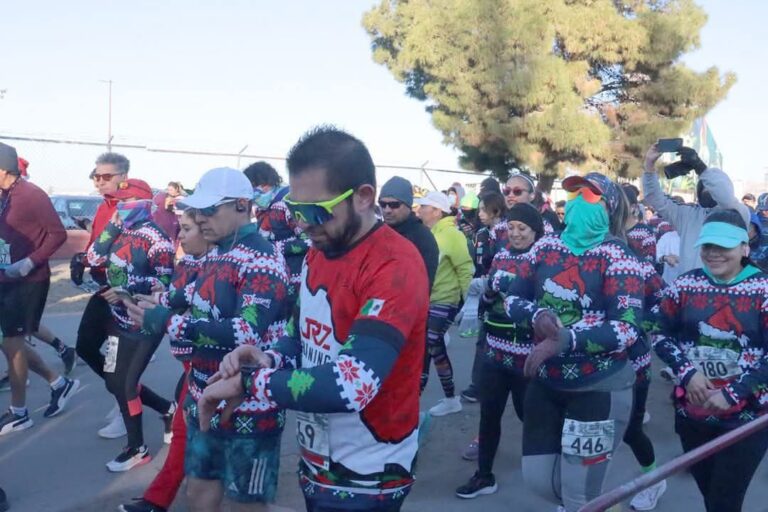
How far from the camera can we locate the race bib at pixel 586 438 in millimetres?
3418

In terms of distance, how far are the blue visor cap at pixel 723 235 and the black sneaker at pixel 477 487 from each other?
86.3 inches

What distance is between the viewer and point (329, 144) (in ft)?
7.29

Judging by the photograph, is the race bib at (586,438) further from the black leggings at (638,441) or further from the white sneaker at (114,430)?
the white sneaker at (114,430)

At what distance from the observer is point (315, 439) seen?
2.33 m

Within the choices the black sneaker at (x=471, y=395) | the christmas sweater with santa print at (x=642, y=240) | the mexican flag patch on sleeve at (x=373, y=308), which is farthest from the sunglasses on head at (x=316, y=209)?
the christmas sweater with santa print at (x=642, y=240)

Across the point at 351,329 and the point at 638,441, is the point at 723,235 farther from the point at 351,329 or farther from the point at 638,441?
the point at 351,329

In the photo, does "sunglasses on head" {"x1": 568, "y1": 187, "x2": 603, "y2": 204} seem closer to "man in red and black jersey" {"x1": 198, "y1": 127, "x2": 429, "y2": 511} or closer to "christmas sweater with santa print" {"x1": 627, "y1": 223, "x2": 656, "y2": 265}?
"man in red and black jersey" {"x1": 198, "y1": 127, "x2": 429, "y2": 511}

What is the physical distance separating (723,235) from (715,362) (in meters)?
0.59

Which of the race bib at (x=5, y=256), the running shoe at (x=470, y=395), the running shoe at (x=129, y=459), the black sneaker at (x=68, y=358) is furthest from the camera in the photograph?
the black sneaker at (x=68, y=358)

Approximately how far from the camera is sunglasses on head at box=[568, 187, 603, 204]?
11.8 ft

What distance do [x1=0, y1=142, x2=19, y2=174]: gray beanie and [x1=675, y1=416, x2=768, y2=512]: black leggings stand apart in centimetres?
512

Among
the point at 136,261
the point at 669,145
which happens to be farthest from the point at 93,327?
the point at 669,145

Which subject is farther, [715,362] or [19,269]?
[19,269]

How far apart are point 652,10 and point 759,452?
19.0 m
